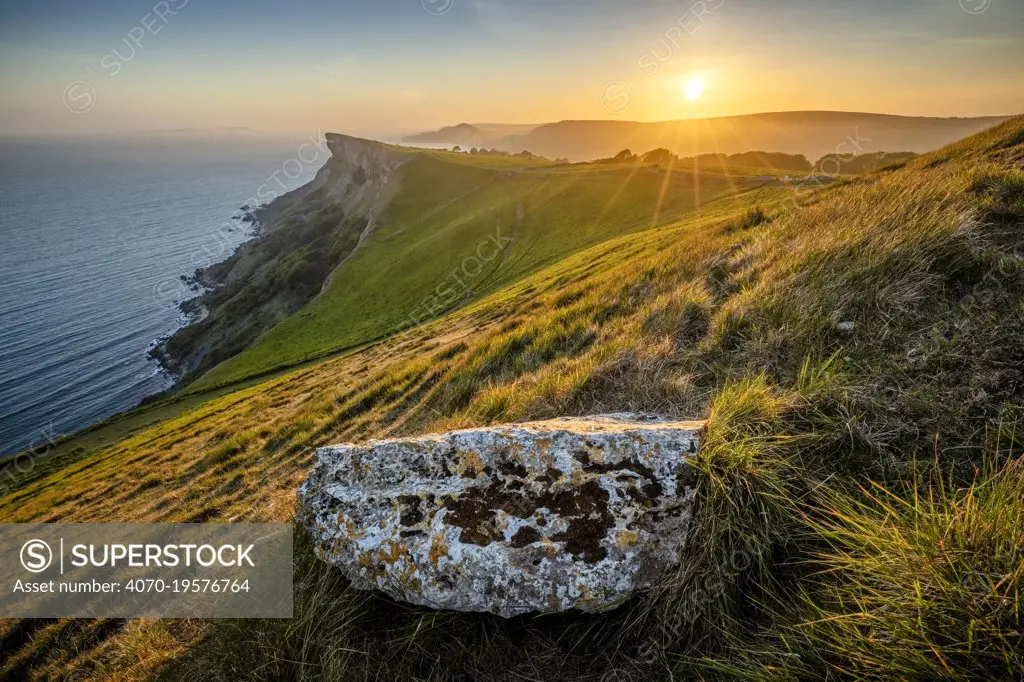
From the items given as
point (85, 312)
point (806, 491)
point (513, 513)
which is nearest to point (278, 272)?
point (85, 312)

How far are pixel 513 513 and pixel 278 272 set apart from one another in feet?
365

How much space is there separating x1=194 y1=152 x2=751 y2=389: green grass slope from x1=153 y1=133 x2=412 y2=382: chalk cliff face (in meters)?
12.7

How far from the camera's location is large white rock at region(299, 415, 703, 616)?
3537 mm

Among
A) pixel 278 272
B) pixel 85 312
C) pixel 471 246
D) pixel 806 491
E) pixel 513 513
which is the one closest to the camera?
pixel 806 491

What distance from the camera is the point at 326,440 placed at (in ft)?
49.7

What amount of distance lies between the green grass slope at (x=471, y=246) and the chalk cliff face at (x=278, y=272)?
12.7m

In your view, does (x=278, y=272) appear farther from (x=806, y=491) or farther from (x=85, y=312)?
(x=806, y=491)

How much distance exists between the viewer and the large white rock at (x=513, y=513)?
354 cm

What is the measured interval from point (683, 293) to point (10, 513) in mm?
43642

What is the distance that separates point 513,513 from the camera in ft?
13.6

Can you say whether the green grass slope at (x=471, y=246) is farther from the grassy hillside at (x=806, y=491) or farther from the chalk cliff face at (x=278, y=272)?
the grassy hillside at (x=806, y=491)

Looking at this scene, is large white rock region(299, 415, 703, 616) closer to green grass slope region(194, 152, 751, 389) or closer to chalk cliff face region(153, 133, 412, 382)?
green grass slope region(194, 152, 751, 389)

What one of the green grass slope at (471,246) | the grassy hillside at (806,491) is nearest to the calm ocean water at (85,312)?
the green grass slope at (471,246)

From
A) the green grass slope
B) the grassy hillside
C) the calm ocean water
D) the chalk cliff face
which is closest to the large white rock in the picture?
the grassy hillside
